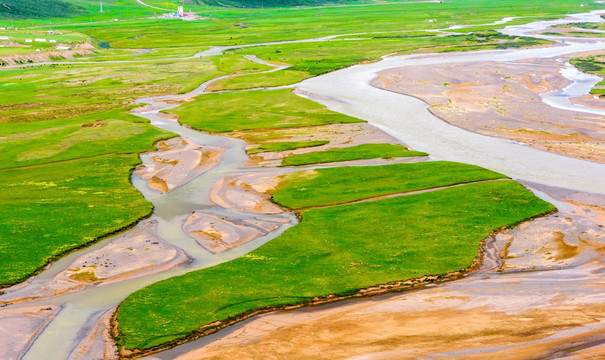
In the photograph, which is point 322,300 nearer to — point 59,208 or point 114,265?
point 114,265

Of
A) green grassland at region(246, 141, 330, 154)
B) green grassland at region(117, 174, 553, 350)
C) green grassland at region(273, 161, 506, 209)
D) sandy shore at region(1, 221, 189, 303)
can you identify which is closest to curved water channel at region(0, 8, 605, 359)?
sandy shore at region(1, 221, 189, 303)

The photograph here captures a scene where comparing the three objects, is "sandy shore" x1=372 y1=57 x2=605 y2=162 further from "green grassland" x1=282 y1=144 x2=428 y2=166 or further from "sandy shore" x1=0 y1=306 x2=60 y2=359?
"sandy shore" x1=0 y1=306 x2=60 y2=359

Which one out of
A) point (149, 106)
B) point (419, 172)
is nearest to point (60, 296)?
point (419, 172)

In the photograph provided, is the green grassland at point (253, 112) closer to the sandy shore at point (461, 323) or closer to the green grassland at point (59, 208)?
the green grassland at point (59, 208)

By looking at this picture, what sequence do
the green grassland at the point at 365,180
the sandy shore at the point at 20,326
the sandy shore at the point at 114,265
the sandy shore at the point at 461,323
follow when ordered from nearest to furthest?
1. the sandy shore at the point at 461,323
2. the sandy shore at the point at 20,326
3. the sandy shore at the point at 114,265
4. the green grassland at the point at 365,180

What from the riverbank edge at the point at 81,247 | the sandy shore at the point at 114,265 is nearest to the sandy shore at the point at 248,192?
the riverbank edge at the point at 81,247

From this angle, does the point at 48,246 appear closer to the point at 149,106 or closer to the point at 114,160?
the point at 114,160
